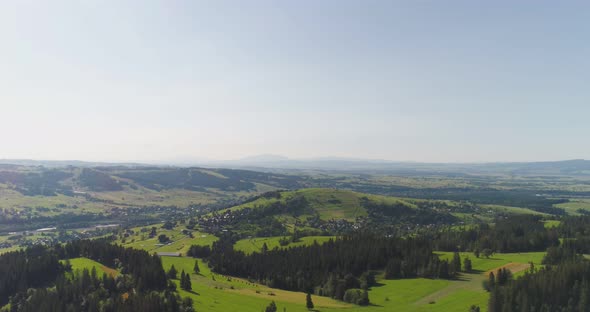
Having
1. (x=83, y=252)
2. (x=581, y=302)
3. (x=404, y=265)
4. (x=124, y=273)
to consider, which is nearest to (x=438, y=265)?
(x=404, y=265)

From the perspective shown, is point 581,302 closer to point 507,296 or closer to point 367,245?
point 507,296

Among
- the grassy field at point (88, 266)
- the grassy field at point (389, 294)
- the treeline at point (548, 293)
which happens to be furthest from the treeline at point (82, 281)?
the treeline at point (548, 293)

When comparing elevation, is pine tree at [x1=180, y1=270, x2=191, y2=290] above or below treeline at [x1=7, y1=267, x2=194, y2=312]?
below

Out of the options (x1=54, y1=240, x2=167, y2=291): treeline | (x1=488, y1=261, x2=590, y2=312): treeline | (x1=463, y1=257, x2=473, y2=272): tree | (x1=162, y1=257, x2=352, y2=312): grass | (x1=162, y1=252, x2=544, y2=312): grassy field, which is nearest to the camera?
(x1=488, y1=261, x2=590, y2=312): treeline

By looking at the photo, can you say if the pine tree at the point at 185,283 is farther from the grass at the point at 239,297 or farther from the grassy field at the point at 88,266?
the grassy field at the point at 88,266

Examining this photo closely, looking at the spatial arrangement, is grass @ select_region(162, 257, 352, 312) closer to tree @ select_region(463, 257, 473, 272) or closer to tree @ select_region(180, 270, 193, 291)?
tree @ select_region(180, 270, 193, 291)

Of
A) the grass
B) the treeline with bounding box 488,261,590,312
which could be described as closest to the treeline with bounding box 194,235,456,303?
the grass

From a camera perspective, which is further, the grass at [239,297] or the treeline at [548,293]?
the grass at [239,297]
